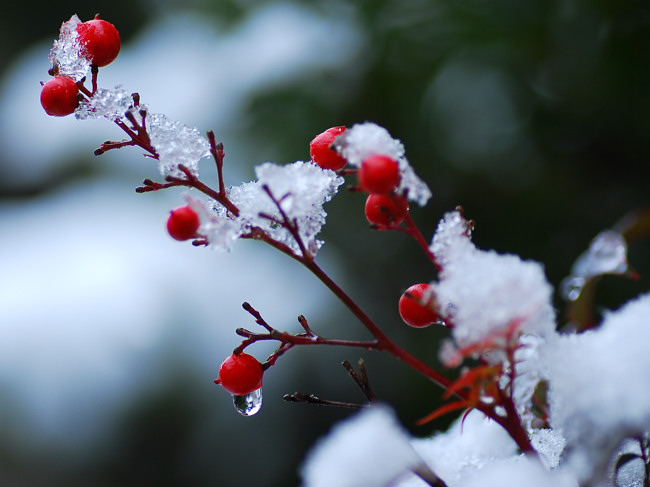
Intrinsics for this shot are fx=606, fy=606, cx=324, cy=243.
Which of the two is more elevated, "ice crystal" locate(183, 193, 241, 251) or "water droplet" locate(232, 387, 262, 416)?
"ice crystal" locate(183, 193, 241, 251)

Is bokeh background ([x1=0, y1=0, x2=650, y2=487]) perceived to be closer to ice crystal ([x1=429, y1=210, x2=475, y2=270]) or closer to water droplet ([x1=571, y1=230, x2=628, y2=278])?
water droplet ([x1=571, y1=230, x2=628, y2=278])

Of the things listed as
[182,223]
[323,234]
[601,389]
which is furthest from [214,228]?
[323,234]

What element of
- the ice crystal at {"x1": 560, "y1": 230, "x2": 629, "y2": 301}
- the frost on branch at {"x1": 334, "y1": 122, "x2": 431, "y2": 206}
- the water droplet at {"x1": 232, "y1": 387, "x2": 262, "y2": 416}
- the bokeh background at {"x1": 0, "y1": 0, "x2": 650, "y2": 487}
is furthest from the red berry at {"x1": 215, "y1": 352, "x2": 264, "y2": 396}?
the bokeh background at {"x1": 0, "y1": 0, "x2": 650, "y2": 487}

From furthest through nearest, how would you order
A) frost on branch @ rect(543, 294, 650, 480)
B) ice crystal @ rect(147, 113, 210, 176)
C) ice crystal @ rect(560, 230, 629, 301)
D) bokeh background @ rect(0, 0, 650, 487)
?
bokeh background @ rect(0, 0, 650, 487)
ice crystal @ rect(560, 230, 629, 301)
ice crystal @ rect(147, 113, 210, 176)
frost on branch @ rect(543, 294, 650, 480)

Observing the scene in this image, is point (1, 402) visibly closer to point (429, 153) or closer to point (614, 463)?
point (429, 153)

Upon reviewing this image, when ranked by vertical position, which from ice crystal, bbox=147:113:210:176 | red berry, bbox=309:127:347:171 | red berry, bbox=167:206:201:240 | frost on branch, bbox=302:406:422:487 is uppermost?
ice crystal, bbox=147:113:210:176

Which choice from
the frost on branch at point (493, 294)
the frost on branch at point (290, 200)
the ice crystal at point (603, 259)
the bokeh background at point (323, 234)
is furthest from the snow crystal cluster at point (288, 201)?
the bokeh background at point (323, 234)

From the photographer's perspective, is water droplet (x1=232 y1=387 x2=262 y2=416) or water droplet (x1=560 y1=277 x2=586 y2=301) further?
water droplet (x1=560 y1=277 x2=586 y2=301)
